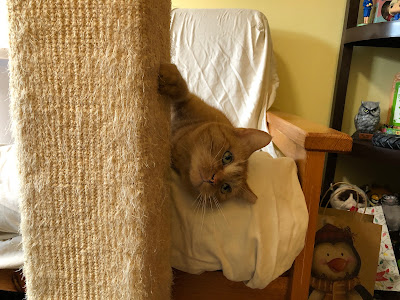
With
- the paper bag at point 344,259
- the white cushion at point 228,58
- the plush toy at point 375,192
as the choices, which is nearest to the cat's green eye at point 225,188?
the paper bag at point 344,259

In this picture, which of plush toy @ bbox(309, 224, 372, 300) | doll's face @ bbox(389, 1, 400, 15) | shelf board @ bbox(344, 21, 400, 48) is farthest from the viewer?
doll's face @ bbox(389, 1, 400, 15)

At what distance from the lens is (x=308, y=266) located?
0.67 m

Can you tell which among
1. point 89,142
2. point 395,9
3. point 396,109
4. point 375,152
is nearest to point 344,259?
point 375,152

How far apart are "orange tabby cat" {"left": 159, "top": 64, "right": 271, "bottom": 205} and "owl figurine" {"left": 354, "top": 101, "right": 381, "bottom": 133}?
96 cm

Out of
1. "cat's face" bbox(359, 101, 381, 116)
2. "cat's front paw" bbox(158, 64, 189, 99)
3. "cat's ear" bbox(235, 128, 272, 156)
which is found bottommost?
"cat's ear" bbox(235, 128, 272, 156)

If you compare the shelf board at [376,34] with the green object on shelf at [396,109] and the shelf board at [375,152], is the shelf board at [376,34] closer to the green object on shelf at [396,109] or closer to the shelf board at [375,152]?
the green object on shelf at [396,109]

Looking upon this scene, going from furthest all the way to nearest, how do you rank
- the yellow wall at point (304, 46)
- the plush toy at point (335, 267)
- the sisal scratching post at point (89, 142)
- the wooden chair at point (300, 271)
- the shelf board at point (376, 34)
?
1. the yellow wall at point (304, 46)
2. the shelf board at point (376, 34)
3. the plush toy at point (335, 267)
4. the wooden chair at point (300, 271)
5. the sisal scratching post at point (89, 142)

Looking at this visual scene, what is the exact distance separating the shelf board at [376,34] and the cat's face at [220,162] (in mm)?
835

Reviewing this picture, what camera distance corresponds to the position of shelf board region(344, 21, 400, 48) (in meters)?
1.12

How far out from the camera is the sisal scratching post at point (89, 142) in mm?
428

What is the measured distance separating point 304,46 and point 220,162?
1172 mm

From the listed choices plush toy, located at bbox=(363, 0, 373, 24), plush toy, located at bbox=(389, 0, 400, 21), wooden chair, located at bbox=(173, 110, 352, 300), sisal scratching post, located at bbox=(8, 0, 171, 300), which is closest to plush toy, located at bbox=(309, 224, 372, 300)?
wooden chair, located at bbox=(173, 110, 352, 300)

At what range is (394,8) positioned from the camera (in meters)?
1.24

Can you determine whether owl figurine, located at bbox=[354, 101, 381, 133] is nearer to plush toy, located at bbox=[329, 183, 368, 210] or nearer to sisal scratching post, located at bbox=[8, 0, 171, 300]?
plush toy, located at bbox=[329, 183, 368, 210]
